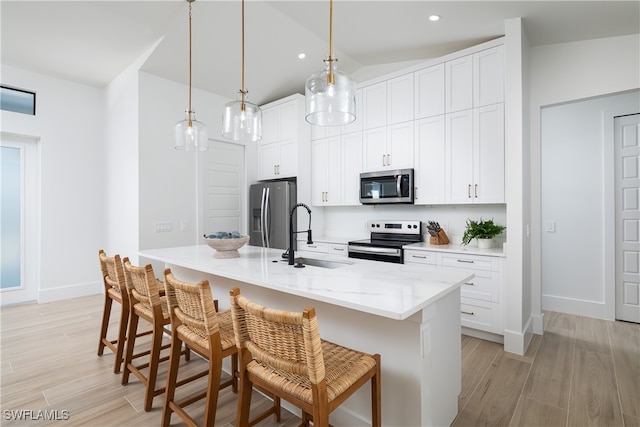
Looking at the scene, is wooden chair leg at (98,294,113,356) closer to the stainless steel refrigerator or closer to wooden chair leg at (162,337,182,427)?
wooden chair leg at (162,337,182,427)

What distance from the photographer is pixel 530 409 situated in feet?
6.79

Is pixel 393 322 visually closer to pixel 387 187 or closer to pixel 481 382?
pixel 481 382

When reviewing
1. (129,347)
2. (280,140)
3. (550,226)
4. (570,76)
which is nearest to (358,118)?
(280,140)

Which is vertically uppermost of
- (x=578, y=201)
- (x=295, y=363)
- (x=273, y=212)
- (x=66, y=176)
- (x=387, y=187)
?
(x=66, y=176)

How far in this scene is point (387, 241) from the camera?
4.04 meters

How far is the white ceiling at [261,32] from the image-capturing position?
2830mm

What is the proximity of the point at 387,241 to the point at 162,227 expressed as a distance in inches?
114

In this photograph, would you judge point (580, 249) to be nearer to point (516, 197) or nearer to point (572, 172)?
point (572, 172)

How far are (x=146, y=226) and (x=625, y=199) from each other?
18.4 feet

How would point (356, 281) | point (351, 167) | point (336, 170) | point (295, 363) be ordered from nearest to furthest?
1. point (295, 363)
2. point (356, 281)
3. point (351, 167)
4. point (336, 170)

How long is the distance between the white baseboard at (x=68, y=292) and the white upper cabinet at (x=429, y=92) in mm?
5178

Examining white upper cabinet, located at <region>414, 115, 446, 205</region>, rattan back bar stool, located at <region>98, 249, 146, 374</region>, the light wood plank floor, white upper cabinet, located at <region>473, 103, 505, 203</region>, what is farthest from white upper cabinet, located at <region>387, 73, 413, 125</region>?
rattan back bar stool, located at <region>98, 249, 146, 374</region>

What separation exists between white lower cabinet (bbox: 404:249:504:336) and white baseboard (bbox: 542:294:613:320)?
166cm

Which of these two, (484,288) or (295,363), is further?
(484,288)
